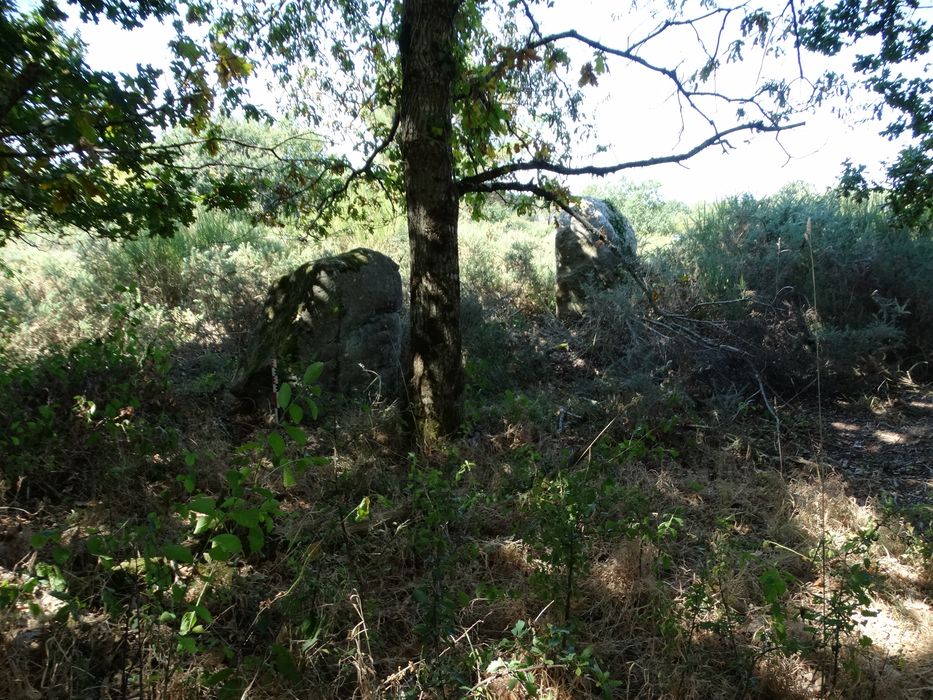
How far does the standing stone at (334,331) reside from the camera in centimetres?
515

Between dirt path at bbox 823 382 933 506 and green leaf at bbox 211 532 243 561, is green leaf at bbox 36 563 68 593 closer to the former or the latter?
green leaf at bbox 211 532 243 561

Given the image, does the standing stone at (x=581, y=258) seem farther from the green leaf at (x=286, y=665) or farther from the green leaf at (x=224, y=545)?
the green leaf at (x=224, y=545)

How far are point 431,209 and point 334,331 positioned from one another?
1.74 meters

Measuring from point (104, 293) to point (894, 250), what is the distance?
9539mm

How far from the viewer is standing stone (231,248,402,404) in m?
5.15

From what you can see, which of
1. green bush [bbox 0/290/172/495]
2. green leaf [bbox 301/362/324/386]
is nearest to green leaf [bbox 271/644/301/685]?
green leaf [bbox 301/362/324/386]

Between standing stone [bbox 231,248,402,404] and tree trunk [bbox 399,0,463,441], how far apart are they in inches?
27.2

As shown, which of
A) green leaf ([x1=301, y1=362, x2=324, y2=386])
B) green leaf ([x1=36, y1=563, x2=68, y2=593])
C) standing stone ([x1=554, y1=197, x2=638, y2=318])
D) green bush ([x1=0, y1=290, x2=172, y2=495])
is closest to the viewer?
green leaf ([x1=301, y1=362, x2=324, y2=386])

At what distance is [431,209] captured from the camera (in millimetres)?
4086

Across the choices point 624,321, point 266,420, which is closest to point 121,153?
point 266,420

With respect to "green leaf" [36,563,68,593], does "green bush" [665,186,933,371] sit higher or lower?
higher

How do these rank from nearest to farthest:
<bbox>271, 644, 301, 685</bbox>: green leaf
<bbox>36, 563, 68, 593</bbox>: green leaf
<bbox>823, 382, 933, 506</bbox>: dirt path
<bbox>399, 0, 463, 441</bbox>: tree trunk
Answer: <bbox>36, 563, 68, 593</bbox>: green leaf → <bbox>271, 644, 301, 685</bbox>: green leaf → <bbox>399, 0, 463, 441</bbox>: tree trunk → <bbox>823, 382, 933, 506</bbox>: dirt path

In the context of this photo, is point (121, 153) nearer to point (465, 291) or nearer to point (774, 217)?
point (465, 291)

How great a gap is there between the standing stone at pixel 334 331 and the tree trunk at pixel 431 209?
27.2 inches
